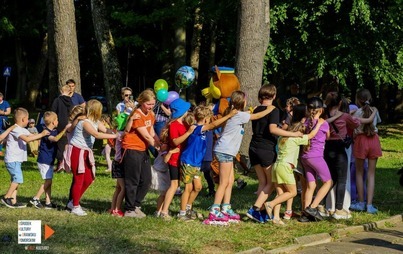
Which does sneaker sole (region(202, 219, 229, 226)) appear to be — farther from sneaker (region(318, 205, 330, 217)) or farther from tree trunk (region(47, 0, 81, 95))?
tree trunk (region(47, 0, 81, 95))

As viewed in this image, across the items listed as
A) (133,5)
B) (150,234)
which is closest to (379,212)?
(150,234)

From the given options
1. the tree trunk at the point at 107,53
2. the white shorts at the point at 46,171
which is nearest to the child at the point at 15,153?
the white shorts at the point at 46,171

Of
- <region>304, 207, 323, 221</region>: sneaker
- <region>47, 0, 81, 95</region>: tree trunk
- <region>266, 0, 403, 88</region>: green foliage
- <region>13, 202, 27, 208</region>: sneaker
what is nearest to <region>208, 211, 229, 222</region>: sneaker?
<region>304, 207, 323, 221</region>: sneaker

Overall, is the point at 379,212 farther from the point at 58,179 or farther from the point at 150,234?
→ the point at 58,179

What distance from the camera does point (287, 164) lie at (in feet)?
32.9

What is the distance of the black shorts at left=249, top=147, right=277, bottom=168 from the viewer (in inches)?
405

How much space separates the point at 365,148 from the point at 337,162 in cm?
103

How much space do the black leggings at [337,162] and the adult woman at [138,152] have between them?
2.60 metres

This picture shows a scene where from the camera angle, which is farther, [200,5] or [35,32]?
[35,32]

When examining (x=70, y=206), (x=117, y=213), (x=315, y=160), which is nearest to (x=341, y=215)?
(x=315, y=160)

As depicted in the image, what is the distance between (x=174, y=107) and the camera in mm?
10297

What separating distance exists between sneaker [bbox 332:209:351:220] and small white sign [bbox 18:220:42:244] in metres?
4.38

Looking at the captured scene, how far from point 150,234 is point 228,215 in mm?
1497

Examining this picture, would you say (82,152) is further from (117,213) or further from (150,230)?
(150,230)
